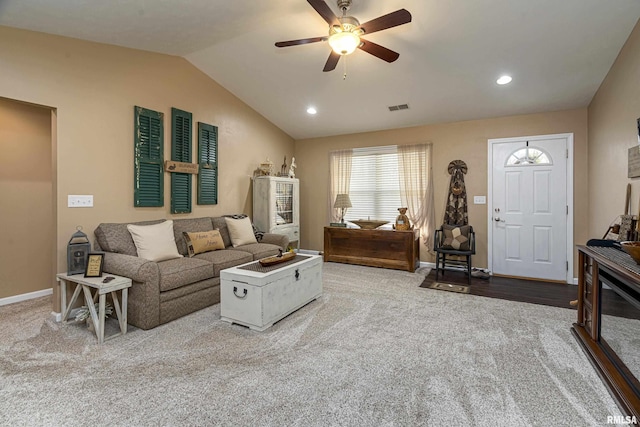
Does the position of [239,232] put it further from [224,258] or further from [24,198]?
[24,198]

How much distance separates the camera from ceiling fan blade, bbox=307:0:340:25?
6.86ft

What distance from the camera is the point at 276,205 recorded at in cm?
506

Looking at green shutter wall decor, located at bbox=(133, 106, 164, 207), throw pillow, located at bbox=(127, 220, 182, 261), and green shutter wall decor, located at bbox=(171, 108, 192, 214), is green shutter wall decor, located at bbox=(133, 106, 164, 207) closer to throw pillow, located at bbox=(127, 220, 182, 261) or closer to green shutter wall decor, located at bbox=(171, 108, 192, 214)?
green shutter wall decor, located at bbox=(171, 108, 192, 214)

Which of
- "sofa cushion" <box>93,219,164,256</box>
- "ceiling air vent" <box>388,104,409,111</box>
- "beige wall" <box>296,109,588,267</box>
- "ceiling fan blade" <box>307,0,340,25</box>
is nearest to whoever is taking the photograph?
"ceiling fan blade" <box>307,0,340,25</box>

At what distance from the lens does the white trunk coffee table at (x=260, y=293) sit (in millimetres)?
2604

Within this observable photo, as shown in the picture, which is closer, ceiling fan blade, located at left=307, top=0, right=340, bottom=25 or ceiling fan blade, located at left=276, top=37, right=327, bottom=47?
ceiling fan blade, located at left=307, top=0, right=340, bottom=25

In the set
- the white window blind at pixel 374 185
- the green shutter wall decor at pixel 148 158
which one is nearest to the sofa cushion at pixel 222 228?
the green shutter wall decor at pixel 148 158

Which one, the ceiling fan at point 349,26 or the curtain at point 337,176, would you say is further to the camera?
the curtain at point 337,176

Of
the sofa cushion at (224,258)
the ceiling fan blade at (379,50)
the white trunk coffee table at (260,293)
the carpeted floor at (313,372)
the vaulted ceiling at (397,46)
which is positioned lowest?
the carpeted floor at (313,372)

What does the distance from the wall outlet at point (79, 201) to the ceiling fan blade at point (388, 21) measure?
3107 millimetres

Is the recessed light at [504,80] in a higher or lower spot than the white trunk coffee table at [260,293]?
higher

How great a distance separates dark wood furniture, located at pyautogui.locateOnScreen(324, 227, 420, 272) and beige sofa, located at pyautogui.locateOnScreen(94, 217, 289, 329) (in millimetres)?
1833

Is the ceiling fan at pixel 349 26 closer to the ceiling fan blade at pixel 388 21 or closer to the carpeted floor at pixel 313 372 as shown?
the ceiling fan blade at pixel 388 21

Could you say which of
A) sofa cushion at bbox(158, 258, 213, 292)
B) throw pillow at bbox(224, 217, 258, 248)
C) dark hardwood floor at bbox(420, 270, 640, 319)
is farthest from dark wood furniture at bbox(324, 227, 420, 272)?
sofa cushion at bbox(158, 258, 213, 292)
